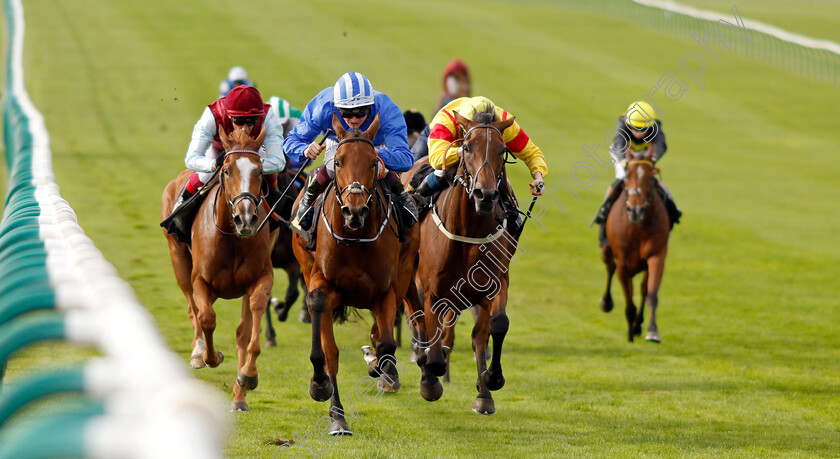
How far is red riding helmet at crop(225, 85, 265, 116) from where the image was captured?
7.91 meters

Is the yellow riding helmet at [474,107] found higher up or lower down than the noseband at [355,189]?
higher up

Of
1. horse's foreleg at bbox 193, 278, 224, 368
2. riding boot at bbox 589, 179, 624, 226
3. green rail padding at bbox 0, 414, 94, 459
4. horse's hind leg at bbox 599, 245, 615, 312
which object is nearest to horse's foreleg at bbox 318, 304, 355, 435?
horse's foreleg at bbox 193, 278, 224, 368

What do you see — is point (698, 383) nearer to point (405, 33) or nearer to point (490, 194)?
point (490, 194)

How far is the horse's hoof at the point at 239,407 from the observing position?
7.94 meters

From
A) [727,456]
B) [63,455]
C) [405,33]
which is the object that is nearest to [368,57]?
[405,33]

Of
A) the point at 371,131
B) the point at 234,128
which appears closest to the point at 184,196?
the point at 234,128

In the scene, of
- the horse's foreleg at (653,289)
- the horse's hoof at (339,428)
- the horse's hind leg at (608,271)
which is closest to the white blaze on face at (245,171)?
the horse's hoof at (339,428)

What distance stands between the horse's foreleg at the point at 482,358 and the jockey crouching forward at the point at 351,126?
1072 mm

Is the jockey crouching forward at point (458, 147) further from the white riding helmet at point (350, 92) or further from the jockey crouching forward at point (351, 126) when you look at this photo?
the white riding helmet at point (350, 92)

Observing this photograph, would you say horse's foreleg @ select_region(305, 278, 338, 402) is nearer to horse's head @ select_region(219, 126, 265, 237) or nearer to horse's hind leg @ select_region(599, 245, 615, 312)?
horse's head @ select_region(219, 126, 265, 237)

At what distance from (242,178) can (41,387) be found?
187 inches

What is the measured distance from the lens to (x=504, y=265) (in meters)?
7.97

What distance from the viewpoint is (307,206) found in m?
7.67

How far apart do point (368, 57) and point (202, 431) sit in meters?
32.6
